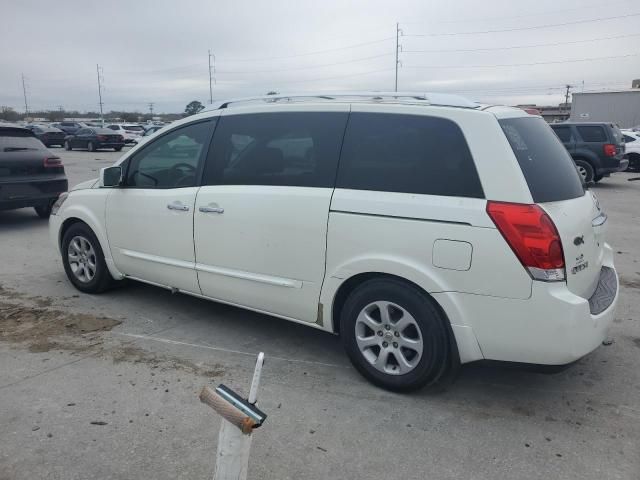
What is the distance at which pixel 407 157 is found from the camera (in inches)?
136

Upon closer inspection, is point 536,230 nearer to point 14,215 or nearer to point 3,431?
point 3,431

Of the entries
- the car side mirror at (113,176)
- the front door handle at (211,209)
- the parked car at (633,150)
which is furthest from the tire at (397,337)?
the parked car at (633,150)

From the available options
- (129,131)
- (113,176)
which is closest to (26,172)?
(113,176)

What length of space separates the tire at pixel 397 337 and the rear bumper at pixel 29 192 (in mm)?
6951

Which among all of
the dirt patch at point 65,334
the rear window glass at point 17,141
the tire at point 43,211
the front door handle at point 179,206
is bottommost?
the dirt patch at point 65,334

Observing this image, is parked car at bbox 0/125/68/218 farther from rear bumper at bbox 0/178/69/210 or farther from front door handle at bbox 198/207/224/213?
front door handle at bbox 198/207/224/213

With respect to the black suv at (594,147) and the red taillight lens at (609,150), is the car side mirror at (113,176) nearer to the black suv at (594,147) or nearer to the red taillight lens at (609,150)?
the black suv at (594,147)

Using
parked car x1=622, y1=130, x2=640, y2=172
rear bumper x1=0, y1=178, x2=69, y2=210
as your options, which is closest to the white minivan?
rear bumper x1=0, y1=178, x2=69, y2=210

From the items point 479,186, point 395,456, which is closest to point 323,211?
point 479,186

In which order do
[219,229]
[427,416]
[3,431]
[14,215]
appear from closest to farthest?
[3,431] → [427,416] → [219,229] → [14,215]

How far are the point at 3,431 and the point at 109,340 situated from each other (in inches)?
51.8

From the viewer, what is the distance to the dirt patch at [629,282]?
5795 mm

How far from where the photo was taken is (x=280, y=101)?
421 centimetres

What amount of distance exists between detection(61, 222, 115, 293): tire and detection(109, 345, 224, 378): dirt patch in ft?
4.37
